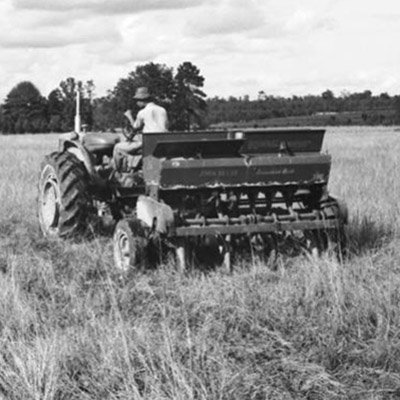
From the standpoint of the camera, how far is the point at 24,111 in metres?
93.3

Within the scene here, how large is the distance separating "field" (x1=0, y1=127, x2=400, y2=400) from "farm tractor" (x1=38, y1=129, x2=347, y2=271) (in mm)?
322

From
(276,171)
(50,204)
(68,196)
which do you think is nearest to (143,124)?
(68,196)

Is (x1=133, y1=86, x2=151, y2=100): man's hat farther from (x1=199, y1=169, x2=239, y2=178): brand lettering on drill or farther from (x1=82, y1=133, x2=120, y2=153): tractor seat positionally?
(x1=199, y1=169, x2=239, y2=178): brand lettering on drill

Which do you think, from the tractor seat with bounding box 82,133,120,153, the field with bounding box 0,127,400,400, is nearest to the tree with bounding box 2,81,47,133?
the tractor seat with bounding box 82,133,120,153

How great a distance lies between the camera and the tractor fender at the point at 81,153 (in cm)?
834

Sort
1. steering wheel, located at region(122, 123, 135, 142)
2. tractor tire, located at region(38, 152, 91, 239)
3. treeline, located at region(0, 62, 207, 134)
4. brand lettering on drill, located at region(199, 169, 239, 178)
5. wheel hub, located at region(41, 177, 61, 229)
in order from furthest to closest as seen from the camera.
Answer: treeline, located at region(0, 62, 207, 134) < wheel hub, located at region(41, 177, 61, 229) < steering wheel, located at region(122, 123, 135, 142) < tractor tire, located at region(38, 152, 91, 239) < brand lettering on drill, located at region(199, 169, 239, 178)

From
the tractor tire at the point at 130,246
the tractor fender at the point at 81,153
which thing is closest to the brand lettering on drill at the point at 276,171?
the tractor tire at the point at 130,246

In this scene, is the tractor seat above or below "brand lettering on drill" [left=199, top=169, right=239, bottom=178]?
above

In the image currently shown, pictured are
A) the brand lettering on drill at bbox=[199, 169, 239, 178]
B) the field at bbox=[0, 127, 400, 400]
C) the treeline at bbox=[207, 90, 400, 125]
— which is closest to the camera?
the field at bbox=[0, 127, 400, 400]

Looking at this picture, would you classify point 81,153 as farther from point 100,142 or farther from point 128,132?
point 128,132

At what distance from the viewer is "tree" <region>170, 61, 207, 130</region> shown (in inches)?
2400

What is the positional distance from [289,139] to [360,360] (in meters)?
3.26

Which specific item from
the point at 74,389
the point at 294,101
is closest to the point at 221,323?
the point at 74,389

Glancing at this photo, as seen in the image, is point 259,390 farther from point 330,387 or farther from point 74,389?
point 74,389
